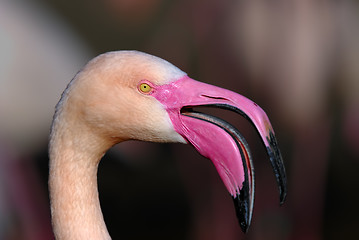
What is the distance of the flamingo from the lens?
137 cm

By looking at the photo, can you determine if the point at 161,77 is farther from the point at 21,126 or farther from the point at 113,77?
the point at 21,126

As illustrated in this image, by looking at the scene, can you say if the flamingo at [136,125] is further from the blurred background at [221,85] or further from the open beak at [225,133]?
the blurred background at [221,85]

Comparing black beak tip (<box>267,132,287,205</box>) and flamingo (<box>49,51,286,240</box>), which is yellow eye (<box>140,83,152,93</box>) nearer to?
flamingo (<box>49,51,286,240</box>)

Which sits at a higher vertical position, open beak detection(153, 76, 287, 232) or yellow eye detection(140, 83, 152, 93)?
yellow eye detection(140, 83, 152, 93)

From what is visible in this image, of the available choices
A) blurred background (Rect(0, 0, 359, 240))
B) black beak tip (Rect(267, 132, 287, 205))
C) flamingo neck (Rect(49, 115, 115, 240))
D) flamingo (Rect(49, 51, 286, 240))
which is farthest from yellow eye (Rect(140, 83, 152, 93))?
blurred background (Rect(0, 0, 359, 240))

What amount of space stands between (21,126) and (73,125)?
2.11 metres

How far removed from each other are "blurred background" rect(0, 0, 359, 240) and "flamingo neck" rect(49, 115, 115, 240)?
175 centimetres

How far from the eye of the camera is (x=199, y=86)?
1412mm

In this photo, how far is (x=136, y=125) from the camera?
1.42 m


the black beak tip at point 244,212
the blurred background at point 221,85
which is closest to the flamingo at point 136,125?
the black beak tip at point 244,212

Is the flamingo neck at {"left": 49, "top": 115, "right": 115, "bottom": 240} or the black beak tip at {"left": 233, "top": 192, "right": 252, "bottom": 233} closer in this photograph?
the black beak tip at {"left": 233, "top": 192, "right": 252, "bottom": 233}

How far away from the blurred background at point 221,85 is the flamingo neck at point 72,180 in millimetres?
1746

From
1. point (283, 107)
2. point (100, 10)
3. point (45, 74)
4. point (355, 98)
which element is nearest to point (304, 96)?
point (283, 107)

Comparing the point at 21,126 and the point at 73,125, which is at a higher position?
the point at 73,125
